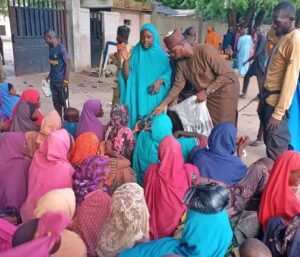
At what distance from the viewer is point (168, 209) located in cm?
241

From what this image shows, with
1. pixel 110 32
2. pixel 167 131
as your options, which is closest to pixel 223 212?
pixel 167 131

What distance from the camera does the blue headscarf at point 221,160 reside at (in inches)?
103

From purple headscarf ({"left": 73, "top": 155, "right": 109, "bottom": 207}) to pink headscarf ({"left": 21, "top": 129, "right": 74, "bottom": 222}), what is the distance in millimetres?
121

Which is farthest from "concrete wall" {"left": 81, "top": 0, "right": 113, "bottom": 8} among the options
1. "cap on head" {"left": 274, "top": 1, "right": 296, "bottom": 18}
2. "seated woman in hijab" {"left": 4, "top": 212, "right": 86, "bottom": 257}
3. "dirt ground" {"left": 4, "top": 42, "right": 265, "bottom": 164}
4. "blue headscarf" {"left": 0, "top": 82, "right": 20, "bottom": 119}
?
"seated woman in hijab" {"left": 4, "top": 212, "right": 86, "bottom": 257}

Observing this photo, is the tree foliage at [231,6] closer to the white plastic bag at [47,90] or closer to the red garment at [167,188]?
the white plastic bag at [47,90]

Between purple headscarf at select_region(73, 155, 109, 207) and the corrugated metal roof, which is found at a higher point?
the corrugated metal roof

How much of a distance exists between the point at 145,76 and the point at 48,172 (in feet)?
5.95

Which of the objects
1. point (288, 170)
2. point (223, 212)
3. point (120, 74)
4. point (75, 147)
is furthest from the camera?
point (120, 74)

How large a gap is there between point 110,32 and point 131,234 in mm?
11167

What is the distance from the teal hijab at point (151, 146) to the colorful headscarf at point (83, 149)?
16.7 inches

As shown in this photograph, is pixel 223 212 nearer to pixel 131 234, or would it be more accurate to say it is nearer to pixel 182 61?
pixel 131 234

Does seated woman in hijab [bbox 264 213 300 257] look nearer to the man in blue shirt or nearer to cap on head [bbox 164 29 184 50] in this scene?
cap on head [bbox 164 29 184 50]

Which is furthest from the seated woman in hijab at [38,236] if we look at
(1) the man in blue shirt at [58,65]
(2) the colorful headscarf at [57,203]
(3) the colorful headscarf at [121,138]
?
(1) the man in blue shirt at [58,65]

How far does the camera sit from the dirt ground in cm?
586
